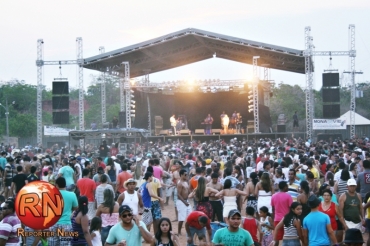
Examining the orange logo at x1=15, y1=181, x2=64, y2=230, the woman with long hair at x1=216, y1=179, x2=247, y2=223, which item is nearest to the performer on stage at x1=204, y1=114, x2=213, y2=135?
the woman with long hair at x1=216, y1=179, x2=247, y2=223

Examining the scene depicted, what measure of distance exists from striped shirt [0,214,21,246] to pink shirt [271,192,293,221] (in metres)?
3.79

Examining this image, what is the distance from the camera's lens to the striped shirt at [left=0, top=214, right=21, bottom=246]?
7.83 metres

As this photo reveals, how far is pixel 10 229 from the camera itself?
7883 mm

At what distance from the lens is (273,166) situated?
47.4ft

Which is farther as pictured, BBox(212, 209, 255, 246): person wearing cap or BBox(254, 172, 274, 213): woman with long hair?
BBox(254, 172, 274, 213): woman with long hair

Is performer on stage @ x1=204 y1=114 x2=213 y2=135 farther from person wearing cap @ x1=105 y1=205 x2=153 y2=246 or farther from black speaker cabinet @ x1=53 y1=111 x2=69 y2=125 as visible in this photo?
person wearing cap @ x1=105 y1=205 x2=153 y2=246

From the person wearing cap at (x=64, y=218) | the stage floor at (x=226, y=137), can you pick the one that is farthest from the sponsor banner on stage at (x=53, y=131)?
the person wearing cap at (x=64, y=218)

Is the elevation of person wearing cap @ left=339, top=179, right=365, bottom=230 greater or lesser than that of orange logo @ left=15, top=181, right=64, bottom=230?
lesser

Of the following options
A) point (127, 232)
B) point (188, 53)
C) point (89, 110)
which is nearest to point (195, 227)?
point (127, 232)

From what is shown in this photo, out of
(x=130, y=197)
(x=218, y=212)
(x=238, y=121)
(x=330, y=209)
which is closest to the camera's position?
(x=330, y=209)

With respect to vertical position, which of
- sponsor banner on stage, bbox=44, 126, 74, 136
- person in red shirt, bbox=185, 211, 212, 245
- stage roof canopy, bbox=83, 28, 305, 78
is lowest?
person in red shirt, bbox=185, 211, 212, 245

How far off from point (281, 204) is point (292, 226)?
3.85 ft

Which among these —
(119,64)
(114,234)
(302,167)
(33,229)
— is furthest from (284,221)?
(119,64)

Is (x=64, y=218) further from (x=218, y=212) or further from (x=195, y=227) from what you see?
(x=218, y=212)
